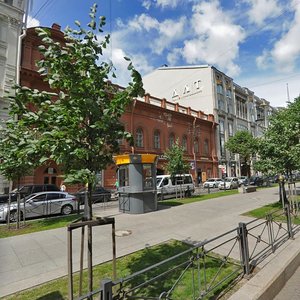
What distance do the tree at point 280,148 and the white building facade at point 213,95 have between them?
27.6 metres

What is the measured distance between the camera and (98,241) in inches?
301

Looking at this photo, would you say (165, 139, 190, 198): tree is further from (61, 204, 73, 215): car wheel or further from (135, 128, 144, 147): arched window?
(135, 128, 144, 147): arched window

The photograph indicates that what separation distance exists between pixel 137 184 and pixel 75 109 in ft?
31.8

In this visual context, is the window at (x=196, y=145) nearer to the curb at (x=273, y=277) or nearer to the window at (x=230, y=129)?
the window at (x=230, y=129)

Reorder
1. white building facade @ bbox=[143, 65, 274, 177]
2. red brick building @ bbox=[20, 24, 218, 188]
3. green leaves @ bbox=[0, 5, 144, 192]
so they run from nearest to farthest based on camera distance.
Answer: green leaves @ bbox=[0, 5, 144, 192] < red brick building @ bbox=[20, 24, 218, 188] < white building facade @ bbox=[143, 65, 274, 177]

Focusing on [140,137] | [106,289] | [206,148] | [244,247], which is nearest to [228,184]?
[206,148]

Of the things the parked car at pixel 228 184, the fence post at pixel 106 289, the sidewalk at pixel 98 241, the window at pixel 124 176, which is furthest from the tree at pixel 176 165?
the fence post at pixel 106 289

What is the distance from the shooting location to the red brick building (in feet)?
76.4

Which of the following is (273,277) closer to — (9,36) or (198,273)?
(198,273)

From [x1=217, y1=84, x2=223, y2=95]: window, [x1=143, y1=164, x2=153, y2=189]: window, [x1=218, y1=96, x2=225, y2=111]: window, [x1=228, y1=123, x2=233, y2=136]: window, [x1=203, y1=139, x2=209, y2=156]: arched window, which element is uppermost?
[x1=217, y1=84, x2=223, y2=95]: window

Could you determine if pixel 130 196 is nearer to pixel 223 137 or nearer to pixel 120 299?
pixel 120 299

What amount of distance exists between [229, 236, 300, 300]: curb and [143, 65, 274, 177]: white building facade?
3516 cm

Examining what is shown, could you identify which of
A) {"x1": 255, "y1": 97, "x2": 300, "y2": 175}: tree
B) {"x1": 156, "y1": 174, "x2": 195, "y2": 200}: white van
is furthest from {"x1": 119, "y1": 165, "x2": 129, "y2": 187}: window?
{"x1": 255, "y1": 97, "x2": 300, "y2": 175}: tree

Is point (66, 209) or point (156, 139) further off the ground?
point (156, 139)
